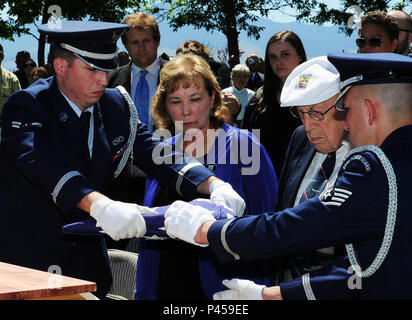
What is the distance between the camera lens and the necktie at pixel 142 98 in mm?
5203

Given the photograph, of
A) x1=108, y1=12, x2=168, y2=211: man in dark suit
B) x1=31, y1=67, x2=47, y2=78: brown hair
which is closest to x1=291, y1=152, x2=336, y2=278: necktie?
x1=108, y1=12, x2=168, y2=211: man in dark suit

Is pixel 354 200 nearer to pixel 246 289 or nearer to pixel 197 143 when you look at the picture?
pixel 246 289

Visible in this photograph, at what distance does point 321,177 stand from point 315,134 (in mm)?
220

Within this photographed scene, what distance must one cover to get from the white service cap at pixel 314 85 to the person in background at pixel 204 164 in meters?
0.75

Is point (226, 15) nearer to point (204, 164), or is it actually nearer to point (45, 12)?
point (45, 12)

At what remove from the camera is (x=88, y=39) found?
9.57 ft

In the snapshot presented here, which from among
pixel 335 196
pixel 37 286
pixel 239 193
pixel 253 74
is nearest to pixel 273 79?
pixel 239 193

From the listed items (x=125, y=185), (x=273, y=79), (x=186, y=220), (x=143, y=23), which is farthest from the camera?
(x=143, y=23)

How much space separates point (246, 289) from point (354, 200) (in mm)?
646

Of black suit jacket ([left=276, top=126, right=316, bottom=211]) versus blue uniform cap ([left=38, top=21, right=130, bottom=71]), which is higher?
blue uniform cap ([left=38, top=21, right=130, bottom=71])

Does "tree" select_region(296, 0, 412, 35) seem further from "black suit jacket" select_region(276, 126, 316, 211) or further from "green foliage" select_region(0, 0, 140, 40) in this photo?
"black suit jacket" select_region(276, 126, 316, 211)

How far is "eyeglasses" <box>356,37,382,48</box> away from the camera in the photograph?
179 inches

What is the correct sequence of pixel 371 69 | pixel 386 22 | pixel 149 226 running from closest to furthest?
1. pixel 371 69
2. pixel 149 226
3. pixel 386 22
